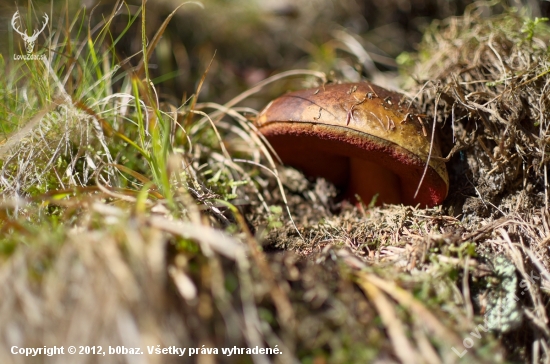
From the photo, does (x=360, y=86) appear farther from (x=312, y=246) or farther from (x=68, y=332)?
(x=68, y=332)

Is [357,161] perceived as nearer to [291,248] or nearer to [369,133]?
[369,133]

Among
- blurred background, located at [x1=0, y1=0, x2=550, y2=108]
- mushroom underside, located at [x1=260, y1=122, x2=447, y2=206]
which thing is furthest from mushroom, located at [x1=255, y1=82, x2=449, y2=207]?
blurred background, located at [x1=0, y1=0, x2=550, y2=108]

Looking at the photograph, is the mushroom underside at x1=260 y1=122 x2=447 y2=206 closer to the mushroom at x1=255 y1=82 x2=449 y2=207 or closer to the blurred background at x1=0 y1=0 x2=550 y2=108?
the mushroom at x1=255 y1=82 x2=449 y2=207

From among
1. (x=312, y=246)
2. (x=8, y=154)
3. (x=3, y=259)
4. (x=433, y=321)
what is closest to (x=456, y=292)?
(x=433, y=321)

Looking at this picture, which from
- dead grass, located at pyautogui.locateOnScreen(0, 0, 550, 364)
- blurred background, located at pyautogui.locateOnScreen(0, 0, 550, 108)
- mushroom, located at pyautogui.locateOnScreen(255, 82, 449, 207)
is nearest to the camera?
dead grass, located at pyautogui.locateOnScreen(0, 0, 550, 364)

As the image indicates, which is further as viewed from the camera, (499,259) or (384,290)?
(499,259)

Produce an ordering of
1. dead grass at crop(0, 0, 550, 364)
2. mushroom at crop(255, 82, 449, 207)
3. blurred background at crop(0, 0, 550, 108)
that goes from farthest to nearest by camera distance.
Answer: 1. blurred background at crop(0, 0, 550, 108)
2. mushroom at crop(255, 82, 449, 207)
3. dead grass at crop(0, 0, 550, 364)

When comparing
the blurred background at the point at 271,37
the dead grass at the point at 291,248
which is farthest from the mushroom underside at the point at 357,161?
the blurred background at the point at 271,37
